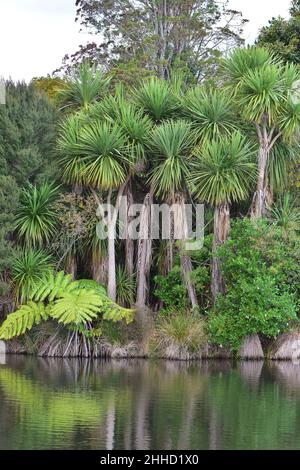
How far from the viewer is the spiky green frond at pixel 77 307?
1153 inches

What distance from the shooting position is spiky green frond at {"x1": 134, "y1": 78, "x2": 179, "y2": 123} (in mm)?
32312

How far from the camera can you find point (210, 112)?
31.9 meters

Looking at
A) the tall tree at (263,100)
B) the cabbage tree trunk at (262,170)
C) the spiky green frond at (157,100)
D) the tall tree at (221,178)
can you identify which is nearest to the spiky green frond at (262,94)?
the tall tree at (263,100)

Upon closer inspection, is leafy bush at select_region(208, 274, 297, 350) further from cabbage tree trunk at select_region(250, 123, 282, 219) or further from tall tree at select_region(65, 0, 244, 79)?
tall tree at select_region(65, 0, 244, 79)

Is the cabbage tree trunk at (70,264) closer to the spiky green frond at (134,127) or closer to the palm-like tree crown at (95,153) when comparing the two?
the palm-like tree crown at (95,153)

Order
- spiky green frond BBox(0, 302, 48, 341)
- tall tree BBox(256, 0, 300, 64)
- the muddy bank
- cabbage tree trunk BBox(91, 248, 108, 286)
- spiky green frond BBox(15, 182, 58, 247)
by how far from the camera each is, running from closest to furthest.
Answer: spiky green frond BBox(0, 302, 48, 341) < the muddy bank < spiky green frond BBox(15, 182, 58, 247) < cabbage tree trunk BBox(91, 248, 108, 286) < tall tree BBox(256, 0, 300, 64)

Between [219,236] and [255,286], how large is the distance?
257cm

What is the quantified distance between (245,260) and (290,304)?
1687 mm

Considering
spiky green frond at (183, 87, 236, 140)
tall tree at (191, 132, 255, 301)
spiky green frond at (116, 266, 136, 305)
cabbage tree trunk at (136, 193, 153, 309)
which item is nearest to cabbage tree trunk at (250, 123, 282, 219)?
tall tree at (191, 132, 255, 301)

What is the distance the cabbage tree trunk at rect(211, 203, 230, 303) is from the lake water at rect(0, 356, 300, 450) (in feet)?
8.75

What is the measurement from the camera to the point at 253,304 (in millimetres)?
29375

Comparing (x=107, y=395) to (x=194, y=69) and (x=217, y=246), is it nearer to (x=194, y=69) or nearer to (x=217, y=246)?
(x=217, y=246)

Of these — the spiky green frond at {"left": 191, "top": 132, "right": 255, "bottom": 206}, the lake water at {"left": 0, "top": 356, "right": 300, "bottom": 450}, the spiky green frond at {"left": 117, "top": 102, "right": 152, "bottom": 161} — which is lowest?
the lake water at {"left": 0, "top": 356, "right": 300, "bottom": 450}

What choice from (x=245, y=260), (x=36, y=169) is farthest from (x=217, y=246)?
(x=36, y=169)
